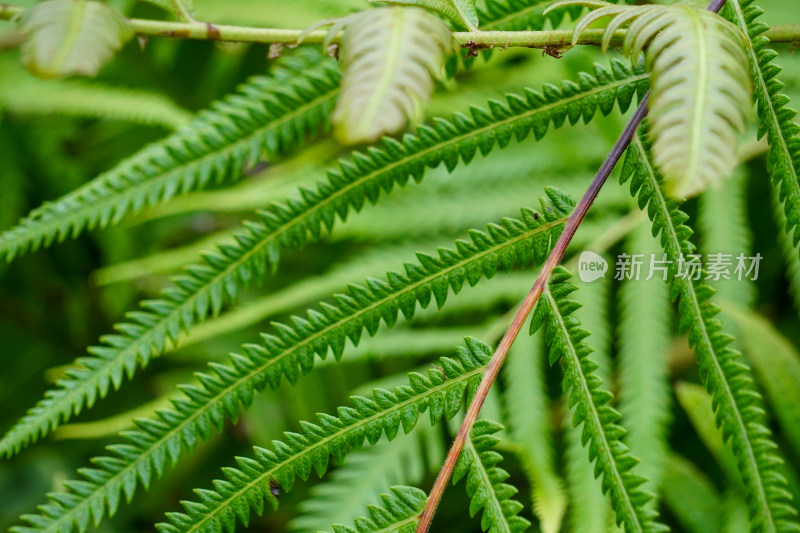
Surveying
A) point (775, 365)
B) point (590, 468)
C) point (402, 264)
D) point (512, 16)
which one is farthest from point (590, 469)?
point (512, 16)

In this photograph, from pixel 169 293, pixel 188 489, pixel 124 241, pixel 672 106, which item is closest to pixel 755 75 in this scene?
pixel 672 106

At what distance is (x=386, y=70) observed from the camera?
0.42m

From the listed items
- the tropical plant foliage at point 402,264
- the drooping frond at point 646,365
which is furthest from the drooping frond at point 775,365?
the drooping frond at point 646,365

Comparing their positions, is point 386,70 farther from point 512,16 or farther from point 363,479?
point 363,479

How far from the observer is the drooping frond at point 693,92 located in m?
0.40

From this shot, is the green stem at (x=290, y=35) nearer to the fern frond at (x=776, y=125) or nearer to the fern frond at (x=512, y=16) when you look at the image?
the fern frond at (x=776, y=125)

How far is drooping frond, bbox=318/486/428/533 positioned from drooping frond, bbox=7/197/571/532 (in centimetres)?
19

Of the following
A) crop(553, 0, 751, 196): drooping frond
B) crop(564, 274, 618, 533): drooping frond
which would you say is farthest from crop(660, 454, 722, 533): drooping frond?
crop(553, 0, 751, 196): drooping frond

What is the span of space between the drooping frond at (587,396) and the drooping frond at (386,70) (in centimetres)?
29

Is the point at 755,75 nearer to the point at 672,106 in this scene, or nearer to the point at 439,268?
the point at 672,106

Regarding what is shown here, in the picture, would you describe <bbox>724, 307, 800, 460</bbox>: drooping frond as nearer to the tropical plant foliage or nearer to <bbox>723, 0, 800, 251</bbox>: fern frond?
the tropical plant foliage

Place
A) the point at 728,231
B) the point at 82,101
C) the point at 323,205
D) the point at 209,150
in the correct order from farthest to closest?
1. the point at 82,101
2. the point at 728,231
3. the point at 209,150
4. the point at 323,205

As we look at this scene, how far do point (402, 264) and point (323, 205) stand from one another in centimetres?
24

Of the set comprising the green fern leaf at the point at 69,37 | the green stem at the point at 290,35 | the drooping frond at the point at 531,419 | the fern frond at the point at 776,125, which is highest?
the green stem at the point at 290,35
